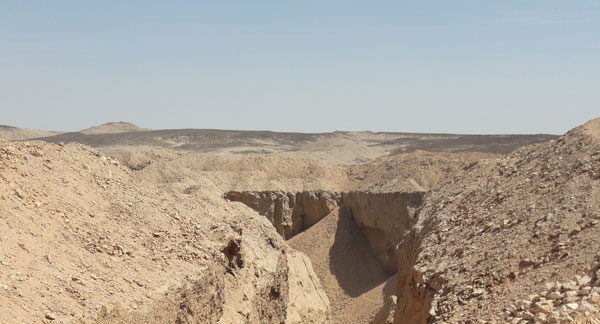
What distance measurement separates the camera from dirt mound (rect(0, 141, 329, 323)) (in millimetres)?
10469

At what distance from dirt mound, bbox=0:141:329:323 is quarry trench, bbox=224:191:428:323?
14.3 meters

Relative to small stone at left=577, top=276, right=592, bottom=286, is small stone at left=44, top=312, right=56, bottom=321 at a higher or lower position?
lower

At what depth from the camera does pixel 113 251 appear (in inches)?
494

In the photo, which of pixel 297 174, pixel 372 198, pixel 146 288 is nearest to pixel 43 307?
pixel 146 288

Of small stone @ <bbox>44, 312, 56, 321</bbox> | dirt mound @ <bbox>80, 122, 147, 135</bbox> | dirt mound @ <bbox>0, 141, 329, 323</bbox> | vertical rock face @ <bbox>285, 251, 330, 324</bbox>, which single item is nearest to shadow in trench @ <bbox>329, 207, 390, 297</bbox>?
vertical rock face @ <bbox>285, 251, 330, 324</bbox>

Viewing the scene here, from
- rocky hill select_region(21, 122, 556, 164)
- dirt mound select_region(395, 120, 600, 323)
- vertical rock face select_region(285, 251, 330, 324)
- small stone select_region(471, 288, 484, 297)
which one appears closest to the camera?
dirt mound select_region(395, 120, 600, 323)

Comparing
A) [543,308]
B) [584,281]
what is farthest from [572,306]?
[584,281]

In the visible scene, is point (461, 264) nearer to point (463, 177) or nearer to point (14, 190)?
point (463, 177)

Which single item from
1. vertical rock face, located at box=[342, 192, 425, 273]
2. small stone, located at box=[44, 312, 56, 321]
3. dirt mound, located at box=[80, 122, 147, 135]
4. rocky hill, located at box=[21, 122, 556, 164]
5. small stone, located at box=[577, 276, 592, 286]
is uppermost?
dirt mound, located at box=[80, 122, 147, 135]

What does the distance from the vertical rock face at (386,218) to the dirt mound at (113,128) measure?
8858cm

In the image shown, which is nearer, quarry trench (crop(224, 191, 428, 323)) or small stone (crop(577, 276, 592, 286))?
small stone (crop(577, 276, 592, 286))

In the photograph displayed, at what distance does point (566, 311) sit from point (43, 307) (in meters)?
7.18

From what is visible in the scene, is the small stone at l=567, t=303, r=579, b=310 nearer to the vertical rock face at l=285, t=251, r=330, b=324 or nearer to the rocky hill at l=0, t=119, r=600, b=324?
the rocky hill at l=0, t=119, r=600, b=324

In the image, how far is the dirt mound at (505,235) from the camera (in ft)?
39.0
